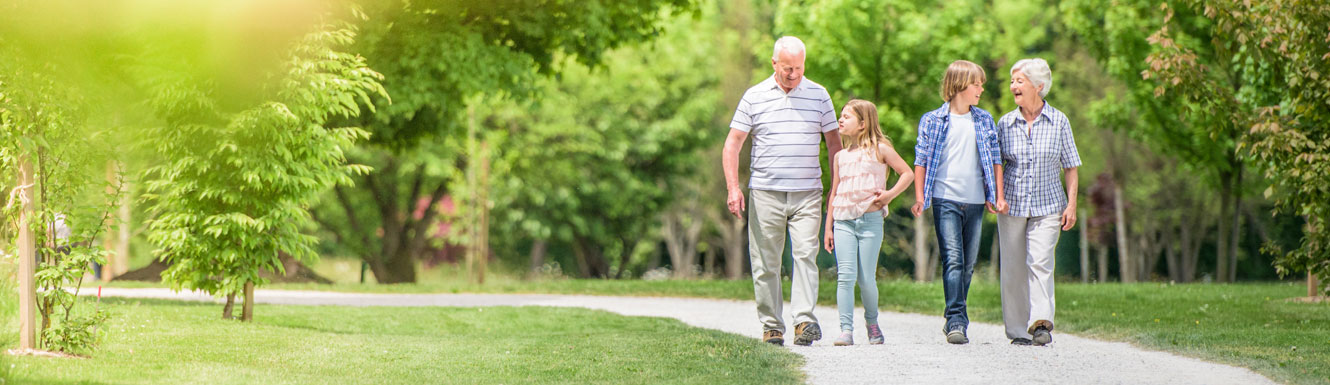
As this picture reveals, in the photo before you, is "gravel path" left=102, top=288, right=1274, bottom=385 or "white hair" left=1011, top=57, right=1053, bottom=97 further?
"white hair" left=1011, top=57, right=1053, bottom=97

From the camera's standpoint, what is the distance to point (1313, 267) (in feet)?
38.4

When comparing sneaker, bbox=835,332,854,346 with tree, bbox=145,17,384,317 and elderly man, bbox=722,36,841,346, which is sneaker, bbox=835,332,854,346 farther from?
tree, bbox=145,17,384,317

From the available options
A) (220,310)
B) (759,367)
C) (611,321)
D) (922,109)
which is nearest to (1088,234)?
(922,109)

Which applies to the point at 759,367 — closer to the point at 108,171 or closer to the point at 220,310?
the point at 108,171

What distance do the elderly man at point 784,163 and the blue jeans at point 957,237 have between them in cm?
82

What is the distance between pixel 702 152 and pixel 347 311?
21897 mm

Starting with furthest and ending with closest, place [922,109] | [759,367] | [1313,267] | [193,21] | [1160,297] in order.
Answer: [922,109] → [1160,297] → [193,21] → [1313,267] → [759,367]

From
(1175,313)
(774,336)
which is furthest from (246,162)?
(1175,313)

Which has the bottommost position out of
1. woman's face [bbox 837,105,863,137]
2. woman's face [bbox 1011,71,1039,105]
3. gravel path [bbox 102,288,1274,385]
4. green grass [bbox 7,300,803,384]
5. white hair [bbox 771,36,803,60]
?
green grass [bbox 7,300,803,384]

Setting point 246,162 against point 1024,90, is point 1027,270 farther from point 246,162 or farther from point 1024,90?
point 246,162

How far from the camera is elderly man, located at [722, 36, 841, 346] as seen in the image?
338 inches

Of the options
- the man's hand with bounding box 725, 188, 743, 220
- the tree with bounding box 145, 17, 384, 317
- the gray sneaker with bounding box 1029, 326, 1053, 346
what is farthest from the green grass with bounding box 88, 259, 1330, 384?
the tree with bounding box 145, 17, 384, 317

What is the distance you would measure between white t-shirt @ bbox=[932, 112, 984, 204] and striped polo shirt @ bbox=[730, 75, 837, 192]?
0.80 metres

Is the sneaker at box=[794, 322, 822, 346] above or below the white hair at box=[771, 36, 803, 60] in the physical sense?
below
